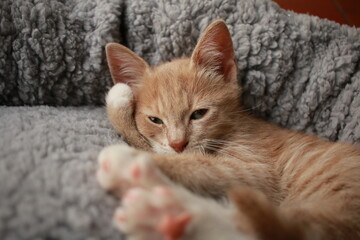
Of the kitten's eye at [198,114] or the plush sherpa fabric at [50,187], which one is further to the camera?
the kitten's eye at [198,114]

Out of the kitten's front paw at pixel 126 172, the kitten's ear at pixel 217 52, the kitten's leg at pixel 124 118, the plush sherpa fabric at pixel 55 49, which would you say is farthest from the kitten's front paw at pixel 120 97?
the kitten's front paw at pixel 126 172

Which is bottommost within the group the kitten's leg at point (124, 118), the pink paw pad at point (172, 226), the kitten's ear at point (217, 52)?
the kitten's leg at point (124, 118)

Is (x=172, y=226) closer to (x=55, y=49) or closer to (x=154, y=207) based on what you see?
(x=154, y=207)

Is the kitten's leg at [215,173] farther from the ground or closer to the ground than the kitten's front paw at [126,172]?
closer to the ground

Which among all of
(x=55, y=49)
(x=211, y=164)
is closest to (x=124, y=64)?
(x=55, y=49)

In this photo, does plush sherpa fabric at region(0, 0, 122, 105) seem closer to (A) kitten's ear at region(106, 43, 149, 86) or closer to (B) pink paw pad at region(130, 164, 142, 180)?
(A) kitten's ear at region(106, 43, 149, 86)

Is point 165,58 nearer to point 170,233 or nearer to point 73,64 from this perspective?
point 73,64

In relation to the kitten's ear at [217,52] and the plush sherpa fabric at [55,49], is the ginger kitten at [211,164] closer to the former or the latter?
the kitten's ear at [217,52]

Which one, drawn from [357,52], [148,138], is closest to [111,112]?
[148,138]
